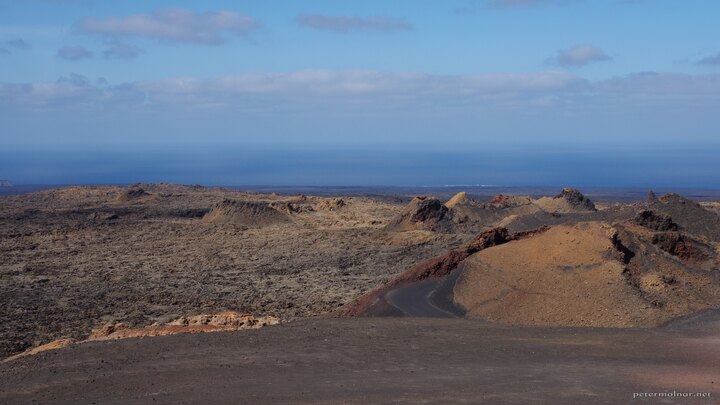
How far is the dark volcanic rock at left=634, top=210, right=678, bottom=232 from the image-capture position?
2711 centimetres

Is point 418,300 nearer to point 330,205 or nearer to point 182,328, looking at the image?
point 182,328

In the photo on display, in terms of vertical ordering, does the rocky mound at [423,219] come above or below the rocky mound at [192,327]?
above

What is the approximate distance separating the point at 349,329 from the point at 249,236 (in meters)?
25.9

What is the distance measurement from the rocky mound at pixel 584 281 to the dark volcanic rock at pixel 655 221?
2.90m

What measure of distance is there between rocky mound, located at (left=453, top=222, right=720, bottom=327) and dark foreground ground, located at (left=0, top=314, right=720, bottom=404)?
1.55 m

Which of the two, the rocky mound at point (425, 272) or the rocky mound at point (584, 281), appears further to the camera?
the rocky mound at point (425, 272)

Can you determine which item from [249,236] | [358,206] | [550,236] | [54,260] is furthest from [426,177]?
[550,236]

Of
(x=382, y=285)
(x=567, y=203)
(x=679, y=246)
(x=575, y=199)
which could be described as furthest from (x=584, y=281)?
(x=575, y=199)

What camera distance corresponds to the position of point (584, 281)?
21.5 metres

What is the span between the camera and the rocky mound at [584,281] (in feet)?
66.5

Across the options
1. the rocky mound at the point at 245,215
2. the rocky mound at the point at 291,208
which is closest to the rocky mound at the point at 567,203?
the rocky mound at the point at 291,208

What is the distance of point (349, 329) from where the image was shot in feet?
60.3

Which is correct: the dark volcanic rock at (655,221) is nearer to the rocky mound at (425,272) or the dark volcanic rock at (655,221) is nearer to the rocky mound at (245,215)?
the rocky mound at (425,272)

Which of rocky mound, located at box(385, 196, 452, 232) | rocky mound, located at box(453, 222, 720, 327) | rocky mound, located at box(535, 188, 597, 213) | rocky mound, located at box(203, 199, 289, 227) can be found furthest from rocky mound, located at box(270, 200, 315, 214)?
rocky mound, located at box(453, 222, 720, 327)
